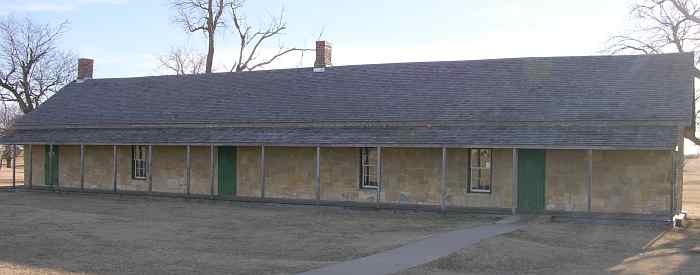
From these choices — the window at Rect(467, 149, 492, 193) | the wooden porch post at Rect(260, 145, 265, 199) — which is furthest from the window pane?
the wooden porch post at Rect(260, 145, 265, 199)

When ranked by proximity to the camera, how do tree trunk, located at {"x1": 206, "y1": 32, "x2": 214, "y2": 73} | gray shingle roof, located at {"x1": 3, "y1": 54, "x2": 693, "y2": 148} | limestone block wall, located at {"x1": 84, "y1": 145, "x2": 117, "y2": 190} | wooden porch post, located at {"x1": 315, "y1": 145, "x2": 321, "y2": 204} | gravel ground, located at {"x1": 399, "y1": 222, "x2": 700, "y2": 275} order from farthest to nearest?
tree trunk, located at {"x1": 206, "y1": 32, "x2": 214, "y2": 73} < limestone block wall, located at {"x1": 84, "y1": 145, "x2": 117, "y2": 190} < wooden porch post, located at {"x1": 315, "y1": 145, "x2": 321, "y2": 204} < gray shingle roof, located at {"x1": 3, "y1": 54, "x2": 693, "y2": 148} < gravel ground, located at {"x1": 399, "y1": 222, "x2": 700, "y2": 275}

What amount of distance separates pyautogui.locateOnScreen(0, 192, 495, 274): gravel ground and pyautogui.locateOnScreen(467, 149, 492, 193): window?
1.47m

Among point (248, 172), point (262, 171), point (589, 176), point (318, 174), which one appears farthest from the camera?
point (248, 172)

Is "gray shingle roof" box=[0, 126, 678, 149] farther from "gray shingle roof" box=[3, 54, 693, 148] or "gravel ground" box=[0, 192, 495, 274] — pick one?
"gravel ground" box=[0, 192, 495, 274]

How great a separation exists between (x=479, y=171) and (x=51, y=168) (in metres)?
18.1

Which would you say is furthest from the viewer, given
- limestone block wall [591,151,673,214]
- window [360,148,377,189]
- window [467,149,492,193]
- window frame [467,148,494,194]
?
window [360,148,377,189]

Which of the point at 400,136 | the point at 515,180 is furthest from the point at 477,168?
the point at 400,136

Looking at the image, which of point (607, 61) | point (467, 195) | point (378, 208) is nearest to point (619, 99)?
point (607, 61)

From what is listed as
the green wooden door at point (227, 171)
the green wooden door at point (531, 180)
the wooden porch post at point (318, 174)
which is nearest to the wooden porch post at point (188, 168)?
the green wooden door at point (227, 171)

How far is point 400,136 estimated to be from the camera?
75.0 ft

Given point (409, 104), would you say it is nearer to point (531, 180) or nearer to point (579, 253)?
point (531, 180)

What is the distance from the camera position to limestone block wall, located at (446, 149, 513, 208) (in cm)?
2195

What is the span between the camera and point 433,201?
75.6 ft

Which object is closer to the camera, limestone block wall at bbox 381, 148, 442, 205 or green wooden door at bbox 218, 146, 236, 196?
limestone block wall at bbox 381, 148, 442, 205
